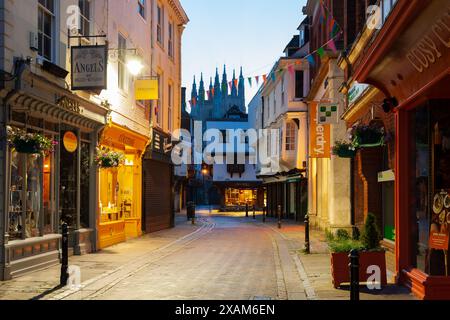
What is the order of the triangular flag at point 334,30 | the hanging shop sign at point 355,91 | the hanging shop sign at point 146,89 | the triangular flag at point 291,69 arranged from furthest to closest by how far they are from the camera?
the triangular flag at point 291,69 → the triangular flag at point 334,30 → the hanging shop sign at point 146,89 → the hanging shop sign at point 355,91

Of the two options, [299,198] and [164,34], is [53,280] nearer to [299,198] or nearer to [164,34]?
[164,34]

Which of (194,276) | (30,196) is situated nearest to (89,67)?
(30,196)

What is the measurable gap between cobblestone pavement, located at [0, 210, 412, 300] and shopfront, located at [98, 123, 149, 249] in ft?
2.46

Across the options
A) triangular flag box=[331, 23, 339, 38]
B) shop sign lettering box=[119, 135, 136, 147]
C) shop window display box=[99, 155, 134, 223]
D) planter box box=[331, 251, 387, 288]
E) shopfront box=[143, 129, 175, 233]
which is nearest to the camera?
planter box box=[331, 251, 387, 288]

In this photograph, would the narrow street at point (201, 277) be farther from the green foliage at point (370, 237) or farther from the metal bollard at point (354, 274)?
the metal bollard at point (354, 274)

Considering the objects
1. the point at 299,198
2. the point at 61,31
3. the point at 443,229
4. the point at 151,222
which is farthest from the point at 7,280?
the point at 299,198

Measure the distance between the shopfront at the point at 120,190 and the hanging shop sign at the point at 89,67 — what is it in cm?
395

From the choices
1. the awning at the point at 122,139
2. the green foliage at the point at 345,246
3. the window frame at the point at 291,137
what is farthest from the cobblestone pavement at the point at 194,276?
the window frame at the point at 291,137

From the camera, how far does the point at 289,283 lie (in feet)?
39.6

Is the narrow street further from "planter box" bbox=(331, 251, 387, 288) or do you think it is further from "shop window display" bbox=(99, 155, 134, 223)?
"shop window display" bbox=(99, 155, 134, 223)

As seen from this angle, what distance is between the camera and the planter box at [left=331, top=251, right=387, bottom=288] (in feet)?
35.8

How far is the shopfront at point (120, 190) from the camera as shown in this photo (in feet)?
63.7

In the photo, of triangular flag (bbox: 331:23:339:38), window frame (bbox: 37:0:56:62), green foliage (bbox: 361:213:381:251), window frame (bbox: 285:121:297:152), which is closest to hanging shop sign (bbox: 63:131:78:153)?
window frame (bbox: 37:0:56:62)

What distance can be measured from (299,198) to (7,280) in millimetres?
28647
